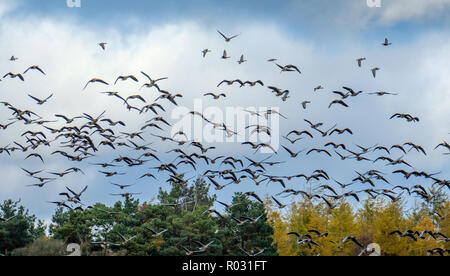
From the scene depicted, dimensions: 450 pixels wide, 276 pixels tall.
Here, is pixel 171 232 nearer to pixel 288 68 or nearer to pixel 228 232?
pixel 228 232

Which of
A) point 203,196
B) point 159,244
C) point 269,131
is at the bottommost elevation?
point 159,244

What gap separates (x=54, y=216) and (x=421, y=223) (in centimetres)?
7400

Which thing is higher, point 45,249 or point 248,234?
point 248,234

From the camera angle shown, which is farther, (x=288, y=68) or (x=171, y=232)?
(x=171, y=232)

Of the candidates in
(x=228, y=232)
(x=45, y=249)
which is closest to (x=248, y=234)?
(x=228, y=232)

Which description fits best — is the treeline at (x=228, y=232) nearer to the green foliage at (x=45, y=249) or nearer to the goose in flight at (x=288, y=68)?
the green foliage at (x=45, y=249)

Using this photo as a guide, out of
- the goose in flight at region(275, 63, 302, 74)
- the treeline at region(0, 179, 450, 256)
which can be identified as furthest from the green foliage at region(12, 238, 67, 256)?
the goose in flight at region(275, 63, 302, 74)

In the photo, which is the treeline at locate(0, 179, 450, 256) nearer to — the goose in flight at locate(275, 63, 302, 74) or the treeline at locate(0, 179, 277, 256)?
the treeline at locate(0, 179, 277, 256)

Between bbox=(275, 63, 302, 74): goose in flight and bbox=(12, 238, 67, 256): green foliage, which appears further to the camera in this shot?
bbox=(12, 238, 67, 256): green foliage

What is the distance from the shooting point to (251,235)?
254ft

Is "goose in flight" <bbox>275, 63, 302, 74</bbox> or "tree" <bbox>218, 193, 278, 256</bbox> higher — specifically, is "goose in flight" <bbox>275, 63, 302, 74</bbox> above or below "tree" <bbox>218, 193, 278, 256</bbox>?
above
